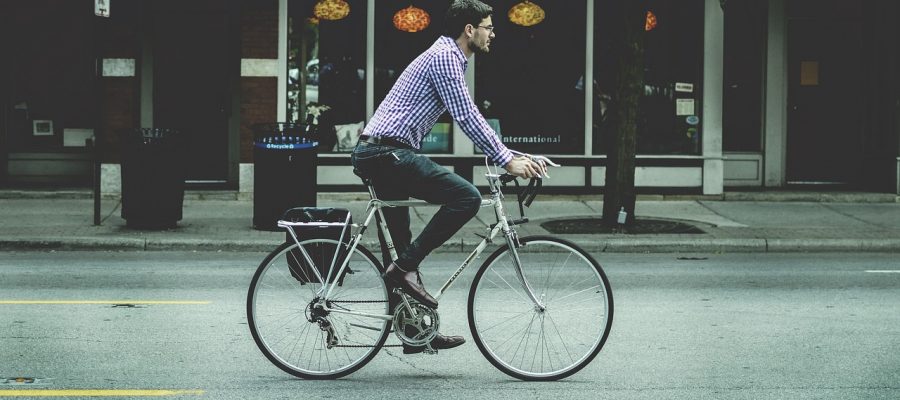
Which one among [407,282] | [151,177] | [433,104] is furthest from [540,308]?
[151,177]

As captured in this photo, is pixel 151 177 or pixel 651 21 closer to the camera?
pixel 151 177

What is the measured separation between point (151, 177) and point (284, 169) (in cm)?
140

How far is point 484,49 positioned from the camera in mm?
6406

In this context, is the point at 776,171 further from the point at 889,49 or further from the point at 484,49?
the point at 484,49

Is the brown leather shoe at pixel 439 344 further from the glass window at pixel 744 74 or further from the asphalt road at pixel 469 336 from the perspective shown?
the glass window at pixel 744 74

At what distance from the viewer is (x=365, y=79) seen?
16.9m

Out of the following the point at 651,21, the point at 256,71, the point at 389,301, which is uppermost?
the point at 651,21

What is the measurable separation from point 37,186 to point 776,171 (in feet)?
33.9

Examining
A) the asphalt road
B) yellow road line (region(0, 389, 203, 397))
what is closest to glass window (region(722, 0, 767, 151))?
the asphalt road

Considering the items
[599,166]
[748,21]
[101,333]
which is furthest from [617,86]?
[101,333]

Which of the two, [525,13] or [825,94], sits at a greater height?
[525,13]

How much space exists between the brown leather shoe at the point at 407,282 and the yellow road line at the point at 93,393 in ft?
3.54

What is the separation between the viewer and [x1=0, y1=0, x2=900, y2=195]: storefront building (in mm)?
16656

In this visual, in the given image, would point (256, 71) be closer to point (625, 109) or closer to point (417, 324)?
point (625, 109)
